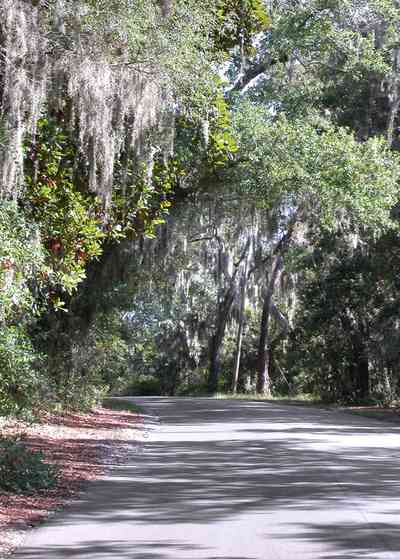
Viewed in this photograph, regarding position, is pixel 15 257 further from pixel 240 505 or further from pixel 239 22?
pixel 239 22

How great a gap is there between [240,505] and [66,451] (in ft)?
18.3

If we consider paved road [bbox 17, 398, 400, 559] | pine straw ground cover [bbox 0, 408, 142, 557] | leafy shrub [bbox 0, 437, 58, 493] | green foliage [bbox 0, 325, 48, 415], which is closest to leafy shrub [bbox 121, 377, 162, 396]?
pine straw ground cover [bbox 0, 408, 142, 557]

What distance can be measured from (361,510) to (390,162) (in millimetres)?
11383

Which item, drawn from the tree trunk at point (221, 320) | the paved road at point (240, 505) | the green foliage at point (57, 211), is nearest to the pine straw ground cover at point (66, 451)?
the paved road at point (240, 505)

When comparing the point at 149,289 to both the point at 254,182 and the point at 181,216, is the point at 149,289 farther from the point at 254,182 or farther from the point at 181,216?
the point at 254,182

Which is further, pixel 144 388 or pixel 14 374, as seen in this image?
pixel 144 388

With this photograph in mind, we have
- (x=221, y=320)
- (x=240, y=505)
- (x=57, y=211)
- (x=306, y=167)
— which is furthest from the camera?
(x=221, y=320)

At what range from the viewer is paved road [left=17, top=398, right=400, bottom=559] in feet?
21.2

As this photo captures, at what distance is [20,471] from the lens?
9086 millimetres

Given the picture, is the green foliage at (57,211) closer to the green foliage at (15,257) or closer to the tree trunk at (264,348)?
the green foliage at (15,257)

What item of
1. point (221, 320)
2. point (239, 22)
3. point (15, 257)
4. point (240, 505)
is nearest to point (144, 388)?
point (221, 320)

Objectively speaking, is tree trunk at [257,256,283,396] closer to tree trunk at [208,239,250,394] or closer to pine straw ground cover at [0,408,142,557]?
tree trunk at [208,239,250,394]

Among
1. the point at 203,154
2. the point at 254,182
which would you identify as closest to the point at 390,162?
the point at 254,182

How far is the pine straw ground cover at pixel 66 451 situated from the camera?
7676 millimetres
